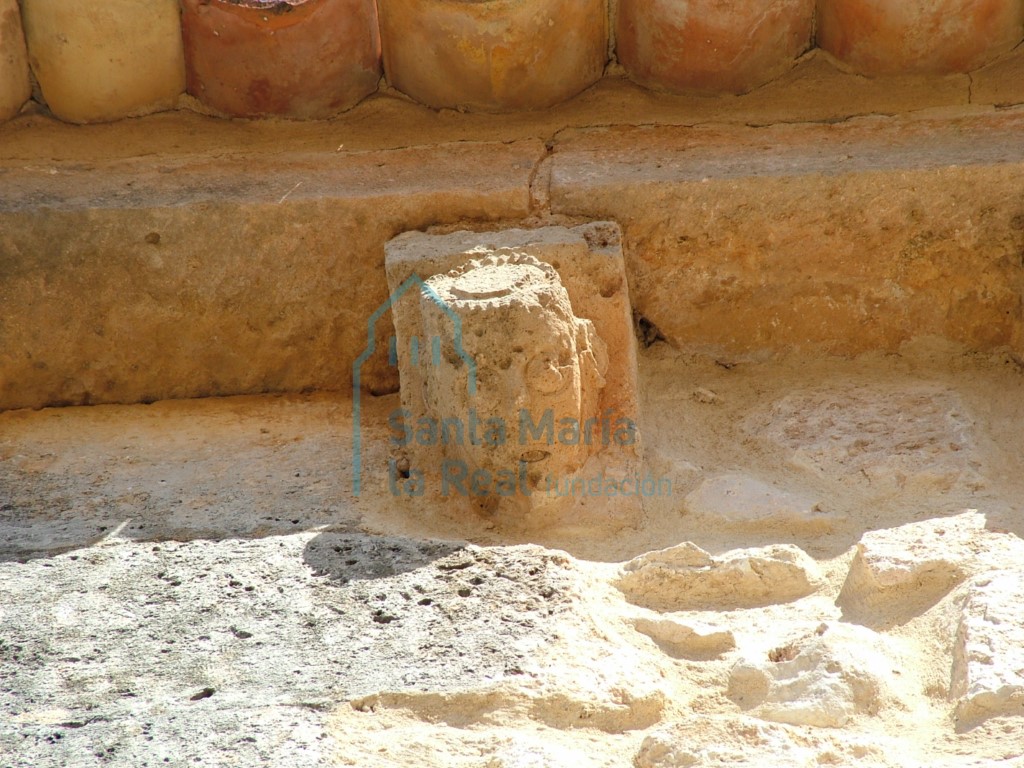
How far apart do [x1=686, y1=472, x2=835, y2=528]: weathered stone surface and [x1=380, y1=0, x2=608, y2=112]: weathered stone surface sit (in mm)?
983

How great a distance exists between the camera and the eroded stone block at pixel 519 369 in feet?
6.87

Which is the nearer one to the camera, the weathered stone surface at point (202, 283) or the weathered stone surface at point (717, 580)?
the weathered stone surface at point (717, 580)

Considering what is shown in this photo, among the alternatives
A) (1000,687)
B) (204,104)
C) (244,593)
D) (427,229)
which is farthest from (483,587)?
(204,104)

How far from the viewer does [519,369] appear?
208cm

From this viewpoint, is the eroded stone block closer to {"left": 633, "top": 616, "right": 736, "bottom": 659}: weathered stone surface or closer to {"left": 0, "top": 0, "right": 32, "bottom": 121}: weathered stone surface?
{"left": 633, "top": 616, "right": 736, "bottom": 659}: weathered stone surface

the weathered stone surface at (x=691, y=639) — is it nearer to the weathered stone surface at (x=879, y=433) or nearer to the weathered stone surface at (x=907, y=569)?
the weathered stone surface at (x=907, y=569)

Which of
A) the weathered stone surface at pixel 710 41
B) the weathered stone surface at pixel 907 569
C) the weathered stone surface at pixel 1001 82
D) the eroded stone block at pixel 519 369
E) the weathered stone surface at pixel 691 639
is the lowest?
the weathered stone surface at pixel 691 639

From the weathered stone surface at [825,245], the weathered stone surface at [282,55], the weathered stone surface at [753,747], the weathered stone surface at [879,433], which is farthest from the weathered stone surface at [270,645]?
the weathered stone surface at [282,55]

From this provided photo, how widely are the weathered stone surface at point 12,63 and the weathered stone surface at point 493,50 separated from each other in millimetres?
700

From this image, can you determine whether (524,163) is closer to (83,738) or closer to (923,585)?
(923,585)

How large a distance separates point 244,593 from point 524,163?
3.62 ft

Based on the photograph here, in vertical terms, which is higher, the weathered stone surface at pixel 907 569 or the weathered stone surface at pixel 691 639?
the weathered stone surface at pixel 907 569

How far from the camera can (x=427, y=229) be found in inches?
98.7

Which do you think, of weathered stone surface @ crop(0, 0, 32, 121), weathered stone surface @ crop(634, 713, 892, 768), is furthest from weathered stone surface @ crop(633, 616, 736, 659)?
weathered stone surface @ crop(0, 0, 32, 121)
